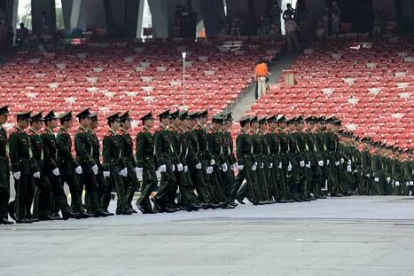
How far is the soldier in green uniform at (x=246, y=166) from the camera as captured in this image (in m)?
24.8

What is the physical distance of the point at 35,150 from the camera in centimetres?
1919

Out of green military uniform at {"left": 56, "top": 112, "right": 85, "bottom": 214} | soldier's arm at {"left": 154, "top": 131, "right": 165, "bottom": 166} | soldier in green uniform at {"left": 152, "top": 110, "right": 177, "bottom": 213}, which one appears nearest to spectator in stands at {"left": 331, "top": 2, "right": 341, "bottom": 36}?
soldier in green uniform at {"left": 152, "top": 110, "right": 177, "bottom": 213}

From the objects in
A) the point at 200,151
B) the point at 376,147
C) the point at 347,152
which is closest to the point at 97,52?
the point at 376,147

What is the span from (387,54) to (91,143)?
2940 cm

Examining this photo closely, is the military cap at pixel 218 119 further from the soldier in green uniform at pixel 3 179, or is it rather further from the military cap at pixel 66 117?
the soldier in green uniform at pixel 3 179

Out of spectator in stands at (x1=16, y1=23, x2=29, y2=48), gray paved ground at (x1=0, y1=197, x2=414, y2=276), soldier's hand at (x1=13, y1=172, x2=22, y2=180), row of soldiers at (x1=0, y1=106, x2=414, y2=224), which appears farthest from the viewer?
spectator in stands at (x1=16, y1=23, x2=29, y2=48)

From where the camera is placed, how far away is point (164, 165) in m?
21.5

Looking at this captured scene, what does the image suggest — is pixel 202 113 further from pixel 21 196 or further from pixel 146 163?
pixel 21 196

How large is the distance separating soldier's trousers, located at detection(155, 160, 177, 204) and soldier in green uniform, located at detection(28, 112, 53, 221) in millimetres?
2722

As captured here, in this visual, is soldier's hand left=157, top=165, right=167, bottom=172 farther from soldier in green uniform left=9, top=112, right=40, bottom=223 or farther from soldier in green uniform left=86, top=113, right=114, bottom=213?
soldier in green uniform left=9, top=112, right=40, bottom=223

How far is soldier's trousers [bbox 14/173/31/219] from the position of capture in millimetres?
18891

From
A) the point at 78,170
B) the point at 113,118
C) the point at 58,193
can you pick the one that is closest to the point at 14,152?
the point at 58,193

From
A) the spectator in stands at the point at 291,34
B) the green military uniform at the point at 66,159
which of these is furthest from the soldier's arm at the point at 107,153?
the spectator in stands at the point at 291,34

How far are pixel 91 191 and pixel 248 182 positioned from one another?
5429mm
